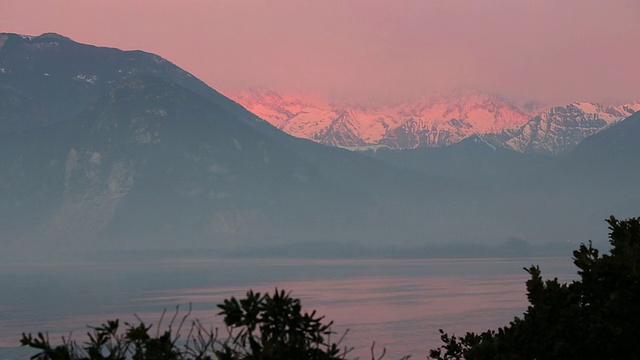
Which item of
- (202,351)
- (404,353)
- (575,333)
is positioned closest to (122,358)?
(202,351)

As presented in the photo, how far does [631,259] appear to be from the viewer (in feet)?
67.4

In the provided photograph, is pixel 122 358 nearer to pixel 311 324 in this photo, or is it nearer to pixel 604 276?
pixel 311 324

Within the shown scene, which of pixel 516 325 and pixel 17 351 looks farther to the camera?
pixel 17 351

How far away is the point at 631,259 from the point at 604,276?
92 centimetres

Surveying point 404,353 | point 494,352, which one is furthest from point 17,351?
point 494,352

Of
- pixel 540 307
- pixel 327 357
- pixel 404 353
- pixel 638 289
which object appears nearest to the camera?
pixel 327 357

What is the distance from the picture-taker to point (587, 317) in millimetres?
20781

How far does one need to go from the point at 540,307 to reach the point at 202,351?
882 cm

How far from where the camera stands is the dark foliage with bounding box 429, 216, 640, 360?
20.2 m

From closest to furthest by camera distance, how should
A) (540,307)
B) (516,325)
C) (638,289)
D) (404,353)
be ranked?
(638,289)
(540,307)
(516,325)
(404,353)

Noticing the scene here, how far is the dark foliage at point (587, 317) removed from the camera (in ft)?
66.2

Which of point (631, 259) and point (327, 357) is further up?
point (631, 259)

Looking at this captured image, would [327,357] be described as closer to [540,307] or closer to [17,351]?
[540,307]

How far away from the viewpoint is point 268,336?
50.3ft
